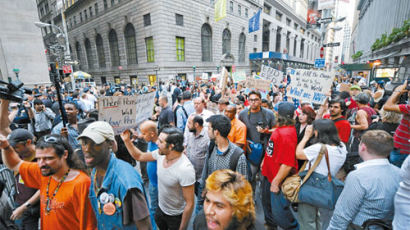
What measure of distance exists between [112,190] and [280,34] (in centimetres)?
5373

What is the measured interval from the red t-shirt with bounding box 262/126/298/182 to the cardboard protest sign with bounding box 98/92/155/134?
6.86 ft

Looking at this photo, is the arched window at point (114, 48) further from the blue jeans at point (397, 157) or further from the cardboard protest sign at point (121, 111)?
the blue jeans at point (397, 157)

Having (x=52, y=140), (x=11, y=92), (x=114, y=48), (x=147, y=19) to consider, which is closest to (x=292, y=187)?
(x=52, y=140)

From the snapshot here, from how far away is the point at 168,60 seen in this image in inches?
929

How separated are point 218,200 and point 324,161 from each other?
1.70 metres

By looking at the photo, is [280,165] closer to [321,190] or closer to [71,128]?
[321,190]

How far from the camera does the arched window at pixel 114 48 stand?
2944cm

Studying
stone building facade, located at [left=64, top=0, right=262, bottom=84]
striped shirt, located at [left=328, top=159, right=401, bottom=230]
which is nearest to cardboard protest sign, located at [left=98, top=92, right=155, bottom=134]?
striped shirt, located at [left=328, top=159, right=401, bottom=230]

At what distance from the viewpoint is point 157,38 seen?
22.8m

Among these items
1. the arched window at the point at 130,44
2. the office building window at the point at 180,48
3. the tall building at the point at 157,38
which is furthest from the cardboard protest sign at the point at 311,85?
the arched window at the point at 130,44

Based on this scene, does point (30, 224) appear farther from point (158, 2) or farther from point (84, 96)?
point (158, 2)

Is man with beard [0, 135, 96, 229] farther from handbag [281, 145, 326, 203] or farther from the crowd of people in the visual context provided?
handbag [281, 145, 326, 203]

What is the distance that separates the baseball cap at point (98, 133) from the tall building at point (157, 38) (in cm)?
2076

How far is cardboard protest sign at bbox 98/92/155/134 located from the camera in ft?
8.87
